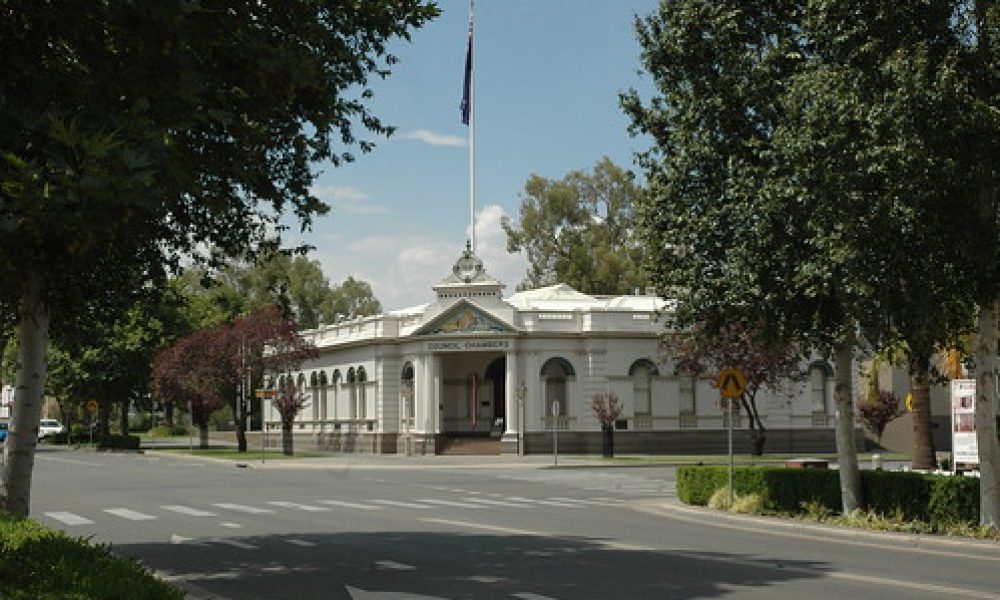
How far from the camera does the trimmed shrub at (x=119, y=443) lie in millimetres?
67250

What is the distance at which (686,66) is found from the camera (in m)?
20.4

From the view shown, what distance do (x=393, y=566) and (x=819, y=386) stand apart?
46167 millimetres

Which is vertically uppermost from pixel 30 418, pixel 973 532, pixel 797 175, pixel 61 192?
pixel 797 175

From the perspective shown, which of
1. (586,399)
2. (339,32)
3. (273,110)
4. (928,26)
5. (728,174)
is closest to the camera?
(273,110)

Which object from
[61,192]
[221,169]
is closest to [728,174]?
[221,169]

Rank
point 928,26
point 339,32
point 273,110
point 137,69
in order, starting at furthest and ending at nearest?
point 928,26 < point 339,32 < point 273,110 < point 137,69

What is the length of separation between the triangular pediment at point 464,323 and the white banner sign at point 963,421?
27.5 metres

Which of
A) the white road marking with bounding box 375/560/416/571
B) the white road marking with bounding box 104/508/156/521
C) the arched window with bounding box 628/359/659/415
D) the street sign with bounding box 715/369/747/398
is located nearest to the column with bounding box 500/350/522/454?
the arched window with bounding box 628/359/659/415

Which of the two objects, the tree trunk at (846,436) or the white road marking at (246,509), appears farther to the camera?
the white road marking at (246,509)

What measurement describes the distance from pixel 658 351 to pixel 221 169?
4447cm

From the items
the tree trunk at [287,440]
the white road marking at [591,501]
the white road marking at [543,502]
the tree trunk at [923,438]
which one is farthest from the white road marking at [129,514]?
the tree trunk at [287,440]

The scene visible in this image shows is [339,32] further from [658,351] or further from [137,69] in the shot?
[658,351]

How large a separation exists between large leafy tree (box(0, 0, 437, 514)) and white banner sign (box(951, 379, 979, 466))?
20350 mm

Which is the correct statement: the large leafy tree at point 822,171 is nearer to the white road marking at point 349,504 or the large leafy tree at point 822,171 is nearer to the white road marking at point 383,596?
the white road marking at point 349,504
